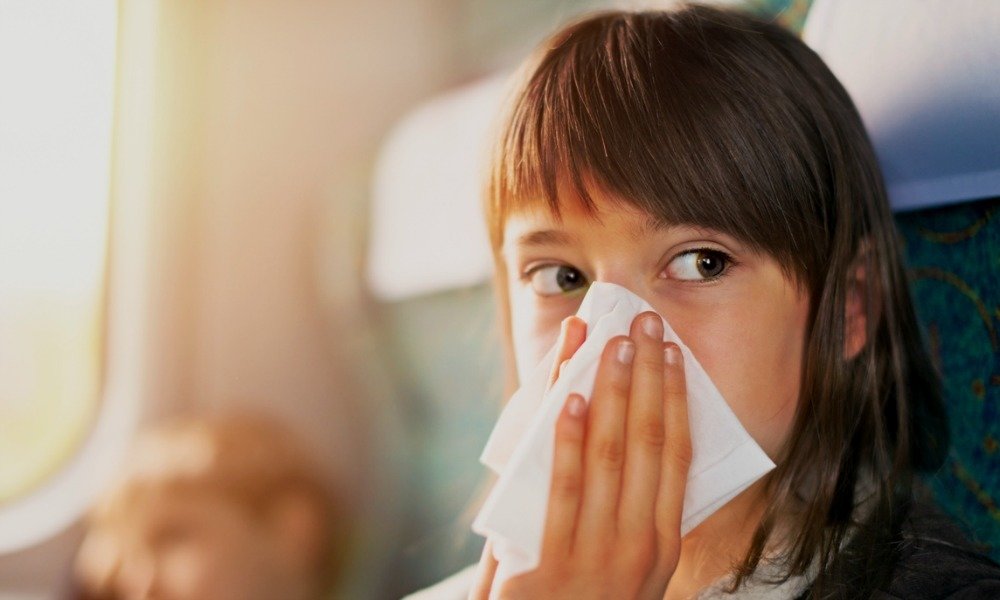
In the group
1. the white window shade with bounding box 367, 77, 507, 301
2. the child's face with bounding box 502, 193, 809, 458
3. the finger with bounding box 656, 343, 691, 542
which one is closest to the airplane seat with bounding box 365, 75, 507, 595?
the white window shade with bounding box 367, 77, 507, 301

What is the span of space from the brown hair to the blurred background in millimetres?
593

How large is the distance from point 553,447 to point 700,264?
22cm

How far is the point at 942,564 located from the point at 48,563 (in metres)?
1.68

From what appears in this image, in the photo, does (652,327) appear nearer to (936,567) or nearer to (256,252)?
(936,567)

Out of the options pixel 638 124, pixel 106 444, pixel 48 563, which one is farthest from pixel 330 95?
pixel 638 124

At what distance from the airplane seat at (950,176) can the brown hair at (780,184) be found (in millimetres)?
25

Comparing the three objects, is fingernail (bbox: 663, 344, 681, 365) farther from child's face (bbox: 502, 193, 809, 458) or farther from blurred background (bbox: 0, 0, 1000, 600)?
blurred background (bbox: 0, 0, 1000, 600)

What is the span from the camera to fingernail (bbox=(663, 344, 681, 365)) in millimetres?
617

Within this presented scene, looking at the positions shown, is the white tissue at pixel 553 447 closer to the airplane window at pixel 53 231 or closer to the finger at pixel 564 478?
the finger at pixel 564 478

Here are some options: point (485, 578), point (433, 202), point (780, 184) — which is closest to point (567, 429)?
point (485, 578)

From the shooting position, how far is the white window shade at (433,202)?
1.33m

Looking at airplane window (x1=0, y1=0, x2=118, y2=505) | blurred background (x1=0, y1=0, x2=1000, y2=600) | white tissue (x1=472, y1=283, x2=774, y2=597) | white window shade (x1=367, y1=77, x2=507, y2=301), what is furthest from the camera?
airplane window (x1=0, y1=0, x2=118, y2=505)

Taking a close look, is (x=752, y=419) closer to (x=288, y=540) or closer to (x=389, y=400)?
(x=389, y=400)

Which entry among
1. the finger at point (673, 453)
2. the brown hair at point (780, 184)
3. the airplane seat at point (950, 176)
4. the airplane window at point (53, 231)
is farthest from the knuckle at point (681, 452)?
the airplane window at point (53, 231)
